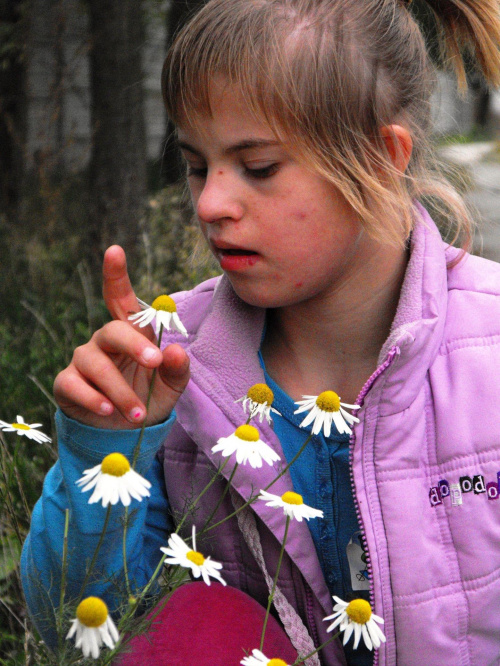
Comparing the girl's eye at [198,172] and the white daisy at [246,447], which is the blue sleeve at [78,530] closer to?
the white daisy at [246,447]

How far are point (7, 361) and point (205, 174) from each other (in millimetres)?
1742

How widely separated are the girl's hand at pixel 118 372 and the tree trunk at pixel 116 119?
3.12m

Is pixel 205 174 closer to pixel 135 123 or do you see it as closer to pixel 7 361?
pixel 7 361

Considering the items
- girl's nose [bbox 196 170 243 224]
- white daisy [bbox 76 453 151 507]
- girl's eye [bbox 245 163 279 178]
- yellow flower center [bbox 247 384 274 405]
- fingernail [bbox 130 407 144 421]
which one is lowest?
yellow flower center [bbox 247 384 274 405]

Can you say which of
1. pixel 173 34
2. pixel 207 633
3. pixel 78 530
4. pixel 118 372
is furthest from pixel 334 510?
pixel 173 34

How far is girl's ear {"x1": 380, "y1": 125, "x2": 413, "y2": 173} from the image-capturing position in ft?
6.21

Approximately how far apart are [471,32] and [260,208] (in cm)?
79

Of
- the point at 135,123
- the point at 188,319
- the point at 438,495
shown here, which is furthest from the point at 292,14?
the point at 135,123

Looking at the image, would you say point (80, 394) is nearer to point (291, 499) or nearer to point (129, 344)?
point (129, 344)

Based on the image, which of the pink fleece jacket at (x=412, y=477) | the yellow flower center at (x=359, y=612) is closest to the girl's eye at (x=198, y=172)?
the pink fleece jacket at (x=412, y=477)

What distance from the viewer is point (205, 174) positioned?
1870 mm

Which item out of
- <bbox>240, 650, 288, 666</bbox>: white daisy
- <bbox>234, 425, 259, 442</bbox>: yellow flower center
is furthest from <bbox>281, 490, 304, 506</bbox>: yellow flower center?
<bbox>240, 650, 288, 666</bbox>: white daisy

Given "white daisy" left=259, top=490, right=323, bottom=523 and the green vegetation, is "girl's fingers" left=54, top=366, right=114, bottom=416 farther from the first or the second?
the green vegetation

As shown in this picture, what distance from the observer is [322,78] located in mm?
1788
